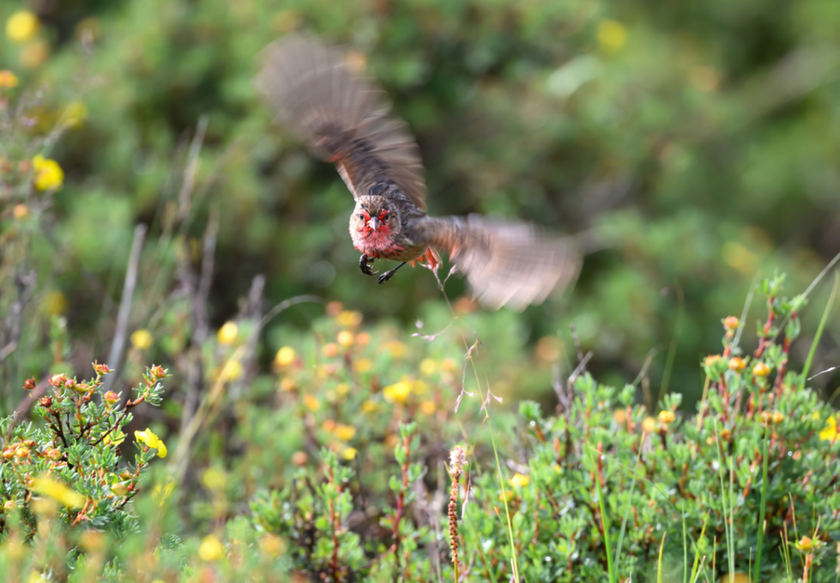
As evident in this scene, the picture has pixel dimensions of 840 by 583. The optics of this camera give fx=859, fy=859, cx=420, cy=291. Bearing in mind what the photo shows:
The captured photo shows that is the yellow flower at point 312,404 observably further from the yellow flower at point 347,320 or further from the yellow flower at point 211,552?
→ the yellow flower at point 211,552

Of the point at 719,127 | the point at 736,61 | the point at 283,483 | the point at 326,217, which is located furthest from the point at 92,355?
the point at 736,61

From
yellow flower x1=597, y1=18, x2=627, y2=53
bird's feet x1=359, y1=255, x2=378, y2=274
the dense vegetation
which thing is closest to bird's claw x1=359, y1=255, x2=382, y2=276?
bird's feet x1=359, y1=255, x2=378, y2=274

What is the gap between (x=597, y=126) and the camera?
5.34 m

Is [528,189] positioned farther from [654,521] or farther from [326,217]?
[654,521]

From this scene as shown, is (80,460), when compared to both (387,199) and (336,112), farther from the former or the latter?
(336,112)

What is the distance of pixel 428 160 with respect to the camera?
5.13 metres

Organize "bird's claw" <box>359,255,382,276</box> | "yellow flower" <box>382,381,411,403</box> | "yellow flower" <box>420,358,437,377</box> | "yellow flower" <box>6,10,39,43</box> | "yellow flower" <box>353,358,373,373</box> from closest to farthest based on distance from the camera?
1. "bird's claw" <box>359,255,382,276</box>
2. "yellow flower" <box>382,381,411,403</box>
3. "yellow flower" <box>353,358,373,373</box>
4. "yellow flower" <box>420,358,437,377</box>
5. "yellow flower" <box>6,10,39,43</box>

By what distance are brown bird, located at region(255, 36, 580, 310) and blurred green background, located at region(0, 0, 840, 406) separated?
1.64 meters

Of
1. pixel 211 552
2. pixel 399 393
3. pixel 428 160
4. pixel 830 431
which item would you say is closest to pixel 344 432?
pixel 399 393

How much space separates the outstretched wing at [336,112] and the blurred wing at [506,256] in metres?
0.38

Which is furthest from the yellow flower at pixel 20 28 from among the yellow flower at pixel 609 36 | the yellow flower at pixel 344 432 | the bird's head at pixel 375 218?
the yellow flower at pixel 609 36

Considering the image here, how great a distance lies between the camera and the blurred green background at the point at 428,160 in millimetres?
4242

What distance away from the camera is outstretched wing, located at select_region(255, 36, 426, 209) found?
2193 mm

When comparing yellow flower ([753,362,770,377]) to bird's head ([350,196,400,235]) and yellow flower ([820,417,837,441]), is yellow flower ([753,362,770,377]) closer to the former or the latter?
yellow flower ([820,417,837,441])
